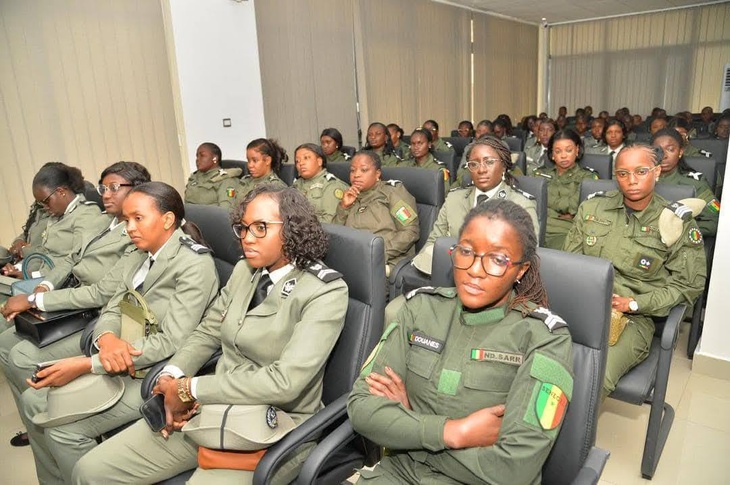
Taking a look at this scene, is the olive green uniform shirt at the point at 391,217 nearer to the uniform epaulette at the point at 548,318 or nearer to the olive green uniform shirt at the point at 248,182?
the olive green uniform shirt at the point at 248,182

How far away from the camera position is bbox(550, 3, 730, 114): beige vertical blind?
938 centimetres

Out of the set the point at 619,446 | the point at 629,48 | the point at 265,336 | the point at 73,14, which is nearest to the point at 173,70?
the point at 73,14

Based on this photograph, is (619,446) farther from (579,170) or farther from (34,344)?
(34,344)

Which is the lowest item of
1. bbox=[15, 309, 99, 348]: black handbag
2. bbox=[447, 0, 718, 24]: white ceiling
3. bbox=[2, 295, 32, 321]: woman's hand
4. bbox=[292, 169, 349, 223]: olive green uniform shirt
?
bbox=[15, 309, 99, 348]: black handbag

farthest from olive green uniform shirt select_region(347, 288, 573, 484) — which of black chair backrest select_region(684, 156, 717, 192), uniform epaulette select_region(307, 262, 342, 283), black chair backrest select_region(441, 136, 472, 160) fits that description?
black chair backrest select_region(441, 136, 472, 160)

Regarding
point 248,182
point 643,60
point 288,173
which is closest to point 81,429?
point 248,182

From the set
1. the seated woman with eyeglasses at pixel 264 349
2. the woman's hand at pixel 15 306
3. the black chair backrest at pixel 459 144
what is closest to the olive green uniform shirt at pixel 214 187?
the woman's hand at pixel 15 306

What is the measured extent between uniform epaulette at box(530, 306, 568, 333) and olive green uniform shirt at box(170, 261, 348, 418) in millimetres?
557

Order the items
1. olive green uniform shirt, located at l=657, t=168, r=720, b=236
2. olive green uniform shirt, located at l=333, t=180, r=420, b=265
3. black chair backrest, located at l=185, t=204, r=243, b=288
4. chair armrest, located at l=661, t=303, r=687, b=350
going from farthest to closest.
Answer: olive green uniform shirt, located at l=333, t=180, r=420, b=265
olive green uniform shirt, located at l=657, t=168, r=720, b=236
black chair backrest, located at l=185, t=204, r=243, b=288
chair armrest, located at l=661, t=303, r=687, b=350

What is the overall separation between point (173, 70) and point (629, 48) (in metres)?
9.34

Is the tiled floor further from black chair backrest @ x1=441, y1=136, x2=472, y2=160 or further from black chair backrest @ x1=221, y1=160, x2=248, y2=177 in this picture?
black chair backrest @ x1=441, y1=136, x2=472, y2=160

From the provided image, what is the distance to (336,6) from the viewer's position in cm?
621

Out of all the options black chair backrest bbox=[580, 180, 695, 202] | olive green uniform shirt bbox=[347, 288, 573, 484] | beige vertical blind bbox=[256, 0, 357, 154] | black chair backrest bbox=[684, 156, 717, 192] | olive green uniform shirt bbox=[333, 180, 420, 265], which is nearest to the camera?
olive green uniform shirt bbox=[347, 288, 573, 484]

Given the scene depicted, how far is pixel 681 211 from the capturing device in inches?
82.3
